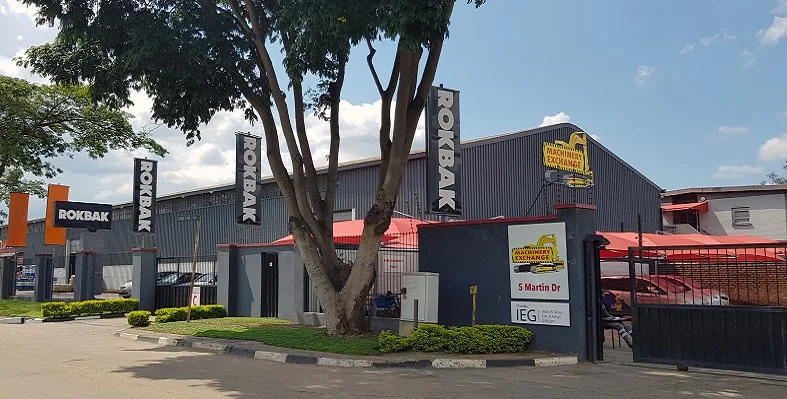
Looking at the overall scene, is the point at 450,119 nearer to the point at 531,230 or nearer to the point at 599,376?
the point at 531,230

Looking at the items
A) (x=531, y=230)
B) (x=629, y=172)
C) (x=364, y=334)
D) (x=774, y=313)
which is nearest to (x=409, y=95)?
(x=531, y=230)

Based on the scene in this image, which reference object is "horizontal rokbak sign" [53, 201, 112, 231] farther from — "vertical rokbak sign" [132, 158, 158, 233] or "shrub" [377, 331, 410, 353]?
"shrub" [377, 331, 410, 353]

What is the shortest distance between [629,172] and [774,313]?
974 inches

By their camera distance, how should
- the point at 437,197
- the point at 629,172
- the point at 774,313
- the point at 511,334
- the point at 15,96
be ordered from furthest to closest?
1. the point at 629,172
2. the point at 15,96
3. the point at 437,197
4. the point at 511,334
5. the point at 774,313

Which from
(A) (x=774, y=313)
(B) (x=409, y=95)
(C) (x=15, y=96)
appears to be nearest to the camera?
(A) (x=774, y=313)

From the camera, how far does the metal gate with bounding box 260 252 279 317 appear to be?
20.8m

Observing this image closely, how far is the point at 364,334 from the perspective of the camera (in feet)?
49.1

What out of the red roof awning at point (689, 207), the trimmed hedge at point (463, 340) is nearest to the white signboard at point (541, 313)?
the trimmed hedge at point (463, 340)

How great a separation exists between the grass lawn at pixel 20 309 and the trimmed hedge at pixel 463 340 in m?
16.4

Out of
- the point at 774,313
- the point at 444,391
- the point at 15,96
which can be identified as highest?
the point at 15,96

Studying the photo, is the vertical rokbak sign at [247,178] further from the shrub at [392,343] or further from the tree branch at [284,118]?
the shrub at [392,343]

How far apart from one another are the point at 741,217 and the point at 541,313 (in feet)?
87.0

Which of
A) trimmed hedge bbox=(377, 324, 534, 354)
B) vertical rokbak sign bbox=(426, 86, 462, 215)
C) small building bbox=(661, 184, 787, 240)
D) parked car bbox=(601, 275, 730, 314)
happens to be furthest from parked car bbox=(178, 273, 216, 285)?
small building bbox=(661, 184, 787, 240)

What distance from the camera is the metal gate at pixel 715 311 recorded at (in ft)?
34.9
